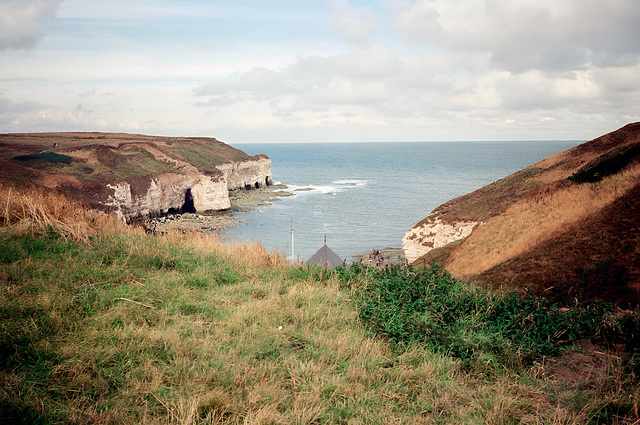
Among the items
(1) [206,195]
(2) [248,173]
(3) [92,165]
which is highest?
(3) [92,165]

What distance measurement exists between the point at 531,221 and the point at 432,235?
1085 centimetres

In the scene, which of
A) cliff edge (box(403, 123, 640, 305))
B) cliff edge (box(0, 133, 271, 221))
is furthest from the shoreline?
cliff edge (box(403, 123, 640, 305))

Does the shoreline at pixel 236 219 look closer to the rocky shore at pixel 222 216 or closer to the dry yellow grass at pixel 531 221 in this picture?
the rocky shore at pixel 222 216

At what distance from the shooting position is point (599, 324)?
6.25 meters

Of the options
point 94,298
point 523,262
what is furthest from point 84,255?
Result: point 523,262

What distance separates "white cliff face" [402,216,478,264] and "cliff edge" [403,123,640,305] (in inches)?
18.2

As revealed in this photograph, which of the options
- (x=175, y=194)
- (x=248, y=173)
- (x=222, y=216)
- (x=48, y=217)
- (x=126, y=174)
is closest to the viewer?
(x=48, y=217)

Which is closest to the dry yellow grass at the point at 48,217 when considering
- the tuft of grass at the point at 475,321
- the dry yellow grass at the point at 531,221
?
the tuft of grass at the point at 475,321

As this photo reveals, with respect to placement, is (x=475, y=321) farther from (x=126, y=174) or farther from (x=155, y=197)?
(x=155, y=197)

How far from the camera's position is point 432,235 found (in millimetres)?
25219

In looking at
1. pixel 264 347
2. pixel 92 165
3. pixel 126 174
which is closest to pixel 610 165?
pixel 264 347

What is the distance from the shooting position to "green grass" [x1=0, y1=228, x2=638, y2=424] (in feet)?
13.4

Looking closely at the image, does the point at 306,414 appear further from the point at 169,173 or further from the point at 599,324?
the point at 169,173

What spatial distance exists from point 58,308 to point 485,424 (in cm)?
536
